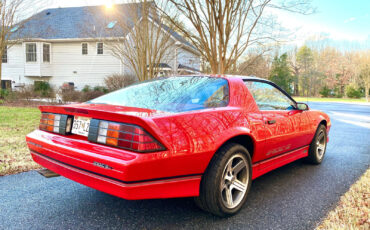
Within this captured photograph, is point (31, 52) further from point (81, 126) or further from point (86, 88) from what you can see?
point (81, 126)

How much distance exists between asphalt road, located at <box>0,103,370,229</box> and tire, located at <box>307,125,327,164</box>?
1.69 feet

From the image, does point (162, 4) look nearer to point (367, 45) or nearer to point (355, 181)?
point (355, 181)

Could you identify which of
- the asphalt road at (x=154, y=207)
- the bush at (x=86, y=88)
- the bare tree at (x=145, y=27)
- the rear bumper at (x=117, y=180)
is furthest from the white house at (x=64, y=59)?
the rear bumper at (x=117, y=180)

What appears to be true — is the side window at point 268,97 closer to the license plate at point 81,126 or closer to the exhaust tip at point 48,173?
the license plate at point 81,126

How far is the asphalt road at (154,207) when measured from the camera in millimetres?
A: 2457

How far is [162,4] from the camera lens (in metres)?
8.56

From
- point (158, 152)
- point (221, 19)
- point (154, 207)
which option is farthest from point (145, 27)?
point (158, 152)

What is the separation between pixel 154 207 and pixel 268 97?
6.52 ft

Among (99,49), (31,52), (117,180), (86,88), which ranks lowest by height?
(117,180)

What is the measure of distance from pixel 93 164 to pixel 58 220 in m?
0.80

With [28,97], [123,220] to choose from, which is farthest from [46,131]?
[28,97]

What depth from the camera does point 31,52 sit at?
897 inches

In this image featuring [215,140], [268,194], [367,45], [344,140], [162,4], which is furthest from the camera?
[367,45]

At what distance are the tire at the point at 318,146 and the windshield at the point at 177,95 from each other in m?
2.25
